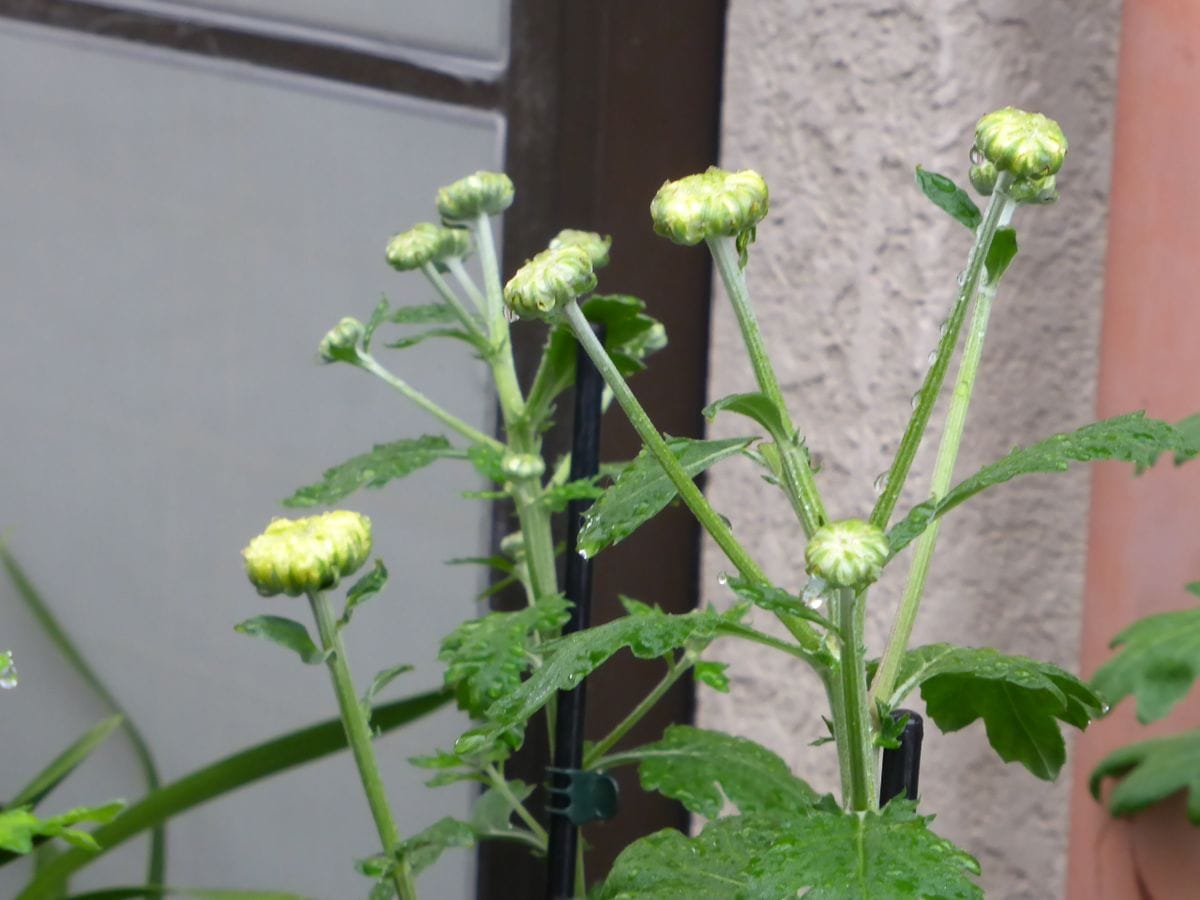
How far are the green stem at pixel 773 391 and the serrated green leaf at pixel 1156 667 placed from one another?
13.4 inches

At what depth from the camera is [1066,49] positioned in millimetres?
857

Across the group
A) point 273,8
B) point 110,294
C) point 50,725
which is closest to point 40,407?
point 110,294

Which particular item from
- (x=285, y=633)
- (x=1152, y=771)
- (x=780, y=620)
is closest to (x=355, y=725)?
(x=285, y=633)

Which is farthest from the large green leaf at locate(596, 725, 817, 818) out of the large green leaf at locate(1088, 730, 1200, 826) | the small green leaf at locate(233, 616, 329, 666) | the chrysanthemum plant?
the large green leaf at locate(1088, 730, 1200, 826)

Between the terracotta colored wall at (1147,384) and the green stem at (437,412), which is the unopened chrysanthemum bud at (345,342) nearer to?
the green stem at (437,412)

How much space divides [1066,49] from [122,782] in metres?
0.84

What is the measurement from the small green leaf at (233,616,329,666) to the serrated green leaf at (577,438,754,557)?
0.13 meters

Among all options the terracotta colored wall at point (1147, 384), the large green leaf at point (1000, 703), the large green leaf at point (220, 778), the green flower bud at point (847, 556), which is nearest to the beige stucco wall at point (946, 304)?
the terracotta colored wall at point (1147, 384)

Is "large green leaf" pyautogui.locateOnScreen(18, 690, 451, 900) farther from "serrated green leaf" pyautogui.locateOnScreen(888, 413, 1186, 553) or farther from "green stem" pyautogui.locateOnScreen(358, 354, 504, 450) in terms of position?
"serrated green leaf" pyautogui.locateOnScreen(888, 413, 1186, 553)

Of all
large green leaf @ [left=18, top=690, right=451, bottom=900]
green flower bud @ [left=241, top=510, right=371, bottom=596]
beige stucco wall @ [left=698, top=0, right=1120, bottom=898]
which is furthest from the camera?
beige stucco wall @ [left=698, top=0, right=1120, bottom=898]

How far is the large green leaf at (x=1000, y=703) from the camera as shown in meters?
0.35

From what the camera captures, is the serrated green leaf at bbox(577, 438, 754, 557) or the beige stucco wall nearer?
the serrated green leaf at bbox(577, 438, 754, 557)

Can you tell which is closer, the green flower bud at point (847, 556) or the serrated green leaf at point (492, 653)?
the green flower bud at point (847, 556)

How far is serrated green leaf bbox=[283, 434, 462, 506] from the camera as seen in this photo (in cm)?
50
